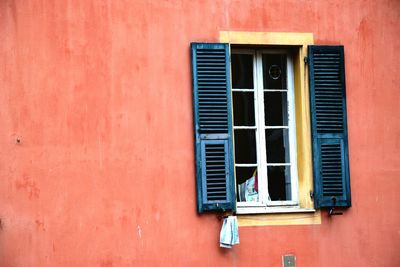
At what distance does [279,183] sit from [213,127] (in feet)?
3.03

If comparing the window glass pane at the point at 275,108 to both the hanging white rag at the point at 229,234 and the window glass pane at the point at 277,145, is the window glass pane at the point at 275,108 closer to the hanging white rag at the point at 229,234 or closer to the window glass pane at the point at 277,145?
the window glass pane at the point at 277,145

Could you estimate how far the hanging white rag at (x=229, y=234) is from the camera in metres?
7.46

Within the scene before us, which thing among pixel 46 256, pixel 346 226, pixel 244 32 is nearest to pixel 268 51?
pixel 244 32

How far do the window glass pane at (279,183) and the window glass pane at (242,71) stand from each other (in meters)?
0.85

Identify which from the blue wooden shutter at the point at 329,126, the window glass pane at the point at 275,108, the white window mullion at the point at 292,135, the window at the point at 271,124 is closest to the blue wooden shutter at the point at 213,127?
the window at the point at 271,124

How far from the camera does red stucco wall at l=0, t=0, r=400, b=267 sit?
729cm

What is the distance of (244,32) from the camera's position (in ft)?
25.8

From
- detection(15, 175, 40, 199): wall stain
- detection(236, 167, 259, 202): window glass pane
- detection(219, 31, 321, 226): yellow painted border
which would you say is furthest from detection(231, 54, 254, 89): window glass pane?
detection(15, 175, 40, 199): wall stain

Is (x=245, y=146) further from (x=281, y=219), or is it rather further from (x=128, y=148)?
(x=128, y=148)

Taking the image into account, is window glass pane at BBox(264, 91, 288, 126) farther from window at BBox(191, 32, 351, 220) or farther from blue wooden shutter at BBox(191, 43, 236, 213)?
blue wooden shutter at BBox(191, 43, 236, 213)

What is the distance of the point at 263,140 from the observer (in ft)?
26.1

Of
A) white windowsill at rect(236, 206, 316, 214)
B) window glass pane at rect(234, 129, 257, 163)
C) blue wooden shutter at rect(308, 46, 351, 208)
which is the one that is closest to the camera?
white windowsill at rect(236, 206, 316, 214)

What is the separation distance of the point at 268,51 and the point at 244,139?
2.97 ft

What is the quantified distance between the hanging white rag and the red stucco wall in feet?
0.30
